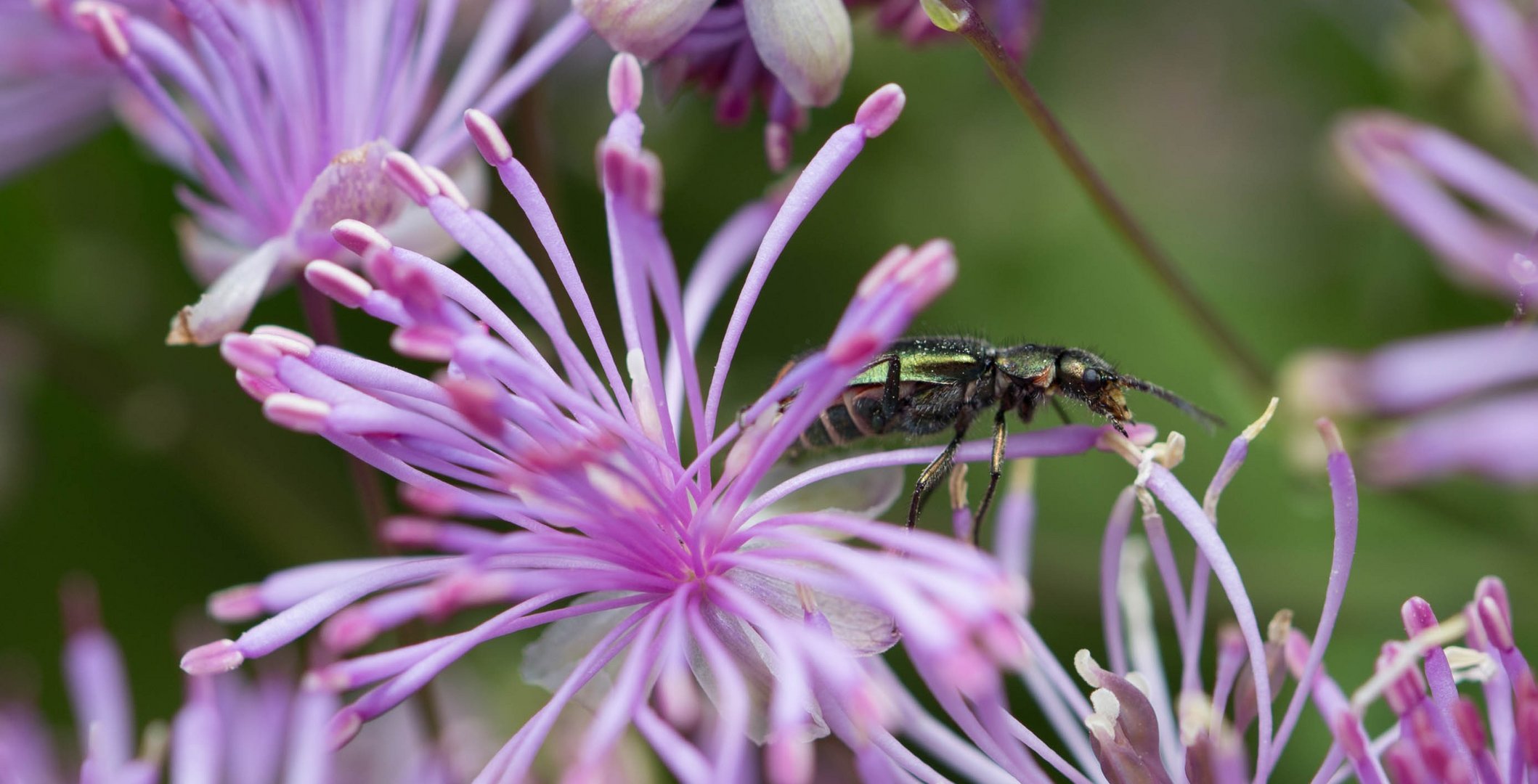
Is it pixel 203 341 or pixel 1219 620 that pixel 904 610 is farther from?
pixel 1219 620

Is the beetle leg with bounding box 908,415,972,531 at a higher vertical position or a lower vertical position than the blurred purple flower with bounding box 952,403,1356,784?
higher

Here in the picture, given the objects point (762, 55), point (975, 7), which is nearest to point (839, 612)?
point (762, 55)

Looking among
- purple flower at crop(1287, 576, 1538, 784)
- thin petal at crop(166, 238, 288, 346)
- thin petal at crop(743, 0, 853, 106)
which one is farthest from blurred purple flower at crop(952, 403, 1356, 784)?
thin petal at crop(166, 238, 288, 346)

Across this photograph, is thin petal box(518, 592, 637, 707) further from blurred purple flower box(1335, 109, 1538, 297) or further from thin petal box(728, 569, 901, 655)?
blurred purple flower box(1335, 109, 1538, 297)

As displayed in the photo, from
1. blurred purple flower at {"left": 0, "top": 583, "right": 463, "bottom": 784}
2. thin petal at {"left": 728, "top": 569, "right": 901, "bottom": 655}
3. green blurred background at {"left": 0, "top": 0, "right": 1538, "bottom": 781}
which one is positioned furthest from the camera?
green blurred background at {"left": 0, "top": 0, "right": 1538, "bottom": 781}

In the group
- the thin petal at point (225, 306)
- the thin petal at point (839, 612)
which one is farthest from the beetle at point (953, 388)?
the thin petal at point (225, 306)

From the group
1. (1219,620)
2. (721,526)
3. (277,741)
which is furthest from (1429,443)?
(277,741)

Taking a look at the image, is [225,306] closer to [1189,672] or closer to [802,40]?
[802,40]
